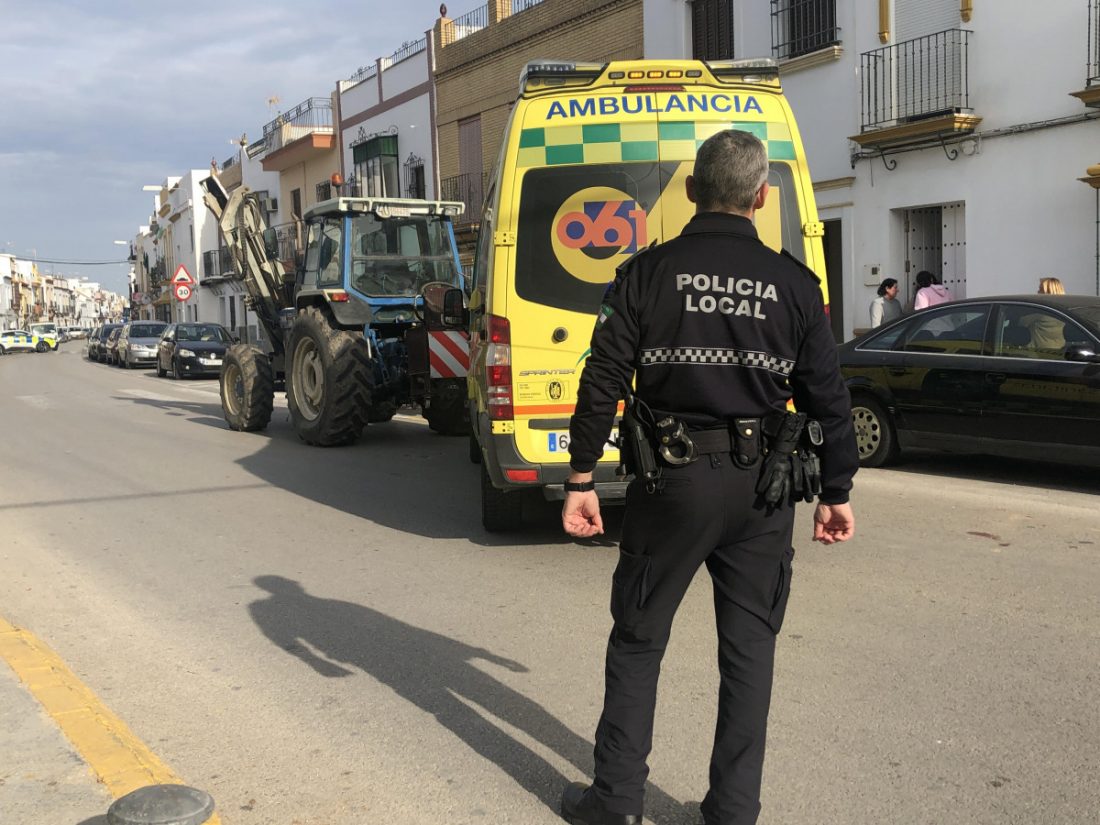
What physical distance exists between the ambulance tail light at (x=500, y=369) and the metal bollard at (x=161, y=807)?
134 inches

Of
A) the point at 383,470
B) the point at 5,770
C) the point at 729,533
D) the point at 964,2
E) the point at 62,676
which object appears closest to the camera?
the point at 729,533

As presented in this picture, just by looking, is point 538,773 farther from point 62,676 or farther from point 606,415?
point 62,676

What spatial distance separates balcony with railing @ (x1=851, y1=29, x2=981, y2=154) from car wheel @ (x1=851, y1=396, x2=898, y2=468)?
6.50 meters

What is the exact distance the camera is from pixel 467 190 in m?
27.3

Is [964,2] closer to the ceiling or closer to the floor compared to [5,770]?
closer to the ceiling

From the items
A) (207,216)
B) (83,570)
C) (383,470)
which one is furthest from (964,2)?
(207,216)

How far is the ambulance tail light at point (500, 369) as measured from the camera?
622 centimetres

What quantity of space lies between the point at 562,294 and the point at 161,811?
3880 mm

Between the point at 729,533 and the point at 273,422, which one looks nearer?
the point at 729,533

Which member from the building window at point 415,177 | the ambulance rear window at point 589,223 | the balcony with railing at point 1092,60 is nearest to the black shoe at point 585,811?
the ambulance rear window at point 589,223

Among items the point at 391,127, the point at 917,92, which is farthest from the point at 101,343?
the point at 917,92

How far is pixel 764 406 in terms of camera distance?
9.73 ft

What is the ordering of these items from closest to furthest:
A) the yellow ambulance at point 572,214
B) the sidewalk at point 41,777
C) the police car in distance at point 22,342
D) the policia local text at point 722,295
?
the policia local text at point 722,295 → the sidewalk at point 41,777 → the yellow ambulance at point 572,214 → the police car in distance at point 22,342

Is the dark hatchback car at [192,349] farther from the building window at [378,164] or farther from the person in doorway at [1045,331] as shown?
the person in doorway at [1045,331]
